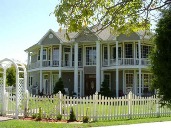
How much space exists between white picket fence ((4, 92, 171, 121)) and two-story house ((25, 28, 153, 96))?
17.0m

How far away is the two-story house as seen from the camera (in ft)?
115

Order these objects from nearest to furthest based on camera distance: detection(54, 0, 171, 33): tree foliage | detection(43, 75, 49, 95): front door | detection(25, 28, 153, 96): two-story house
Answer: detection(54, 0, 171, 33): tree foliage
detection(25, 28, 153, 96): two-story house
detection(43, 75, 49, 95): front door

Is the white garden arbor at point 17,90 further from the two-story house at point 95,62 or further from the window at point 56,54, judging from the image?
the window at point 56,54

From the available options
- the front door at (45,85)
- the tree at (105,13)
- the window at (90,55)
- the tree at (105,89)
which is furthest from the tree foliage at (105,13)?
the front door at (45,85)

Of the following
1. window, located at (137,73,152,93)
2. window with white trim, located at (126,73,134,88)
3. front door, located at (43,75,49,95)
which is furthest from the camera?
front door, located at (43,75,49,95)

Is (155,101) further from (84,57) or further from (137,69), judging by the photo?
(84,57)

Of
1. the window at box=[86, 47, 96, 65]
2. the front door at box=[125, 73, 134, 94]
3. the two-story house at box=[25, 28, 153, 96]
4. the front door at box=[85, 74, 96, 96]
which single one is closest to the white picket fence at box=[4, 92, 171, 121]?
the two-story house at box=[25, 28, 153, 96]

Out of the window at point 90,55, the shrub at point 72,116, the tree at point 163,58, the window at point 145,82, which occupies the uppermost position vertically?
the window at point 90,55

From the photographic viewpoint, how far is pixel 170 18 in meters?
10.6

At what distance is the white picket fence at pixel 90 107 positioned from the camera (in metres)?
16.0

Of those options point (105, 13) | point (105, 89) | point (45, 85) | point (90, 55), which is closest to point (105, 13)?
point (105, 13)

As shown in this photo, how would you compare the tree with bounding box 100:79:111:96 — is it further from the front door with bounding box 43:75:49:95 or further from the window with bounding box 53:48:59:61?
the front door with bounding box 43:75:49:95

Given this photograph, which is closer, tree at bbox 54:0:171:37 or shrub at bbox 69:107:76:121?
tree at bbox 54:0:171:37

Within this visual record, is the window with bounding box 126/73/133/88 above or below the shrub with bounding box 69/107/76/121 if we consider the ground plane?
above
